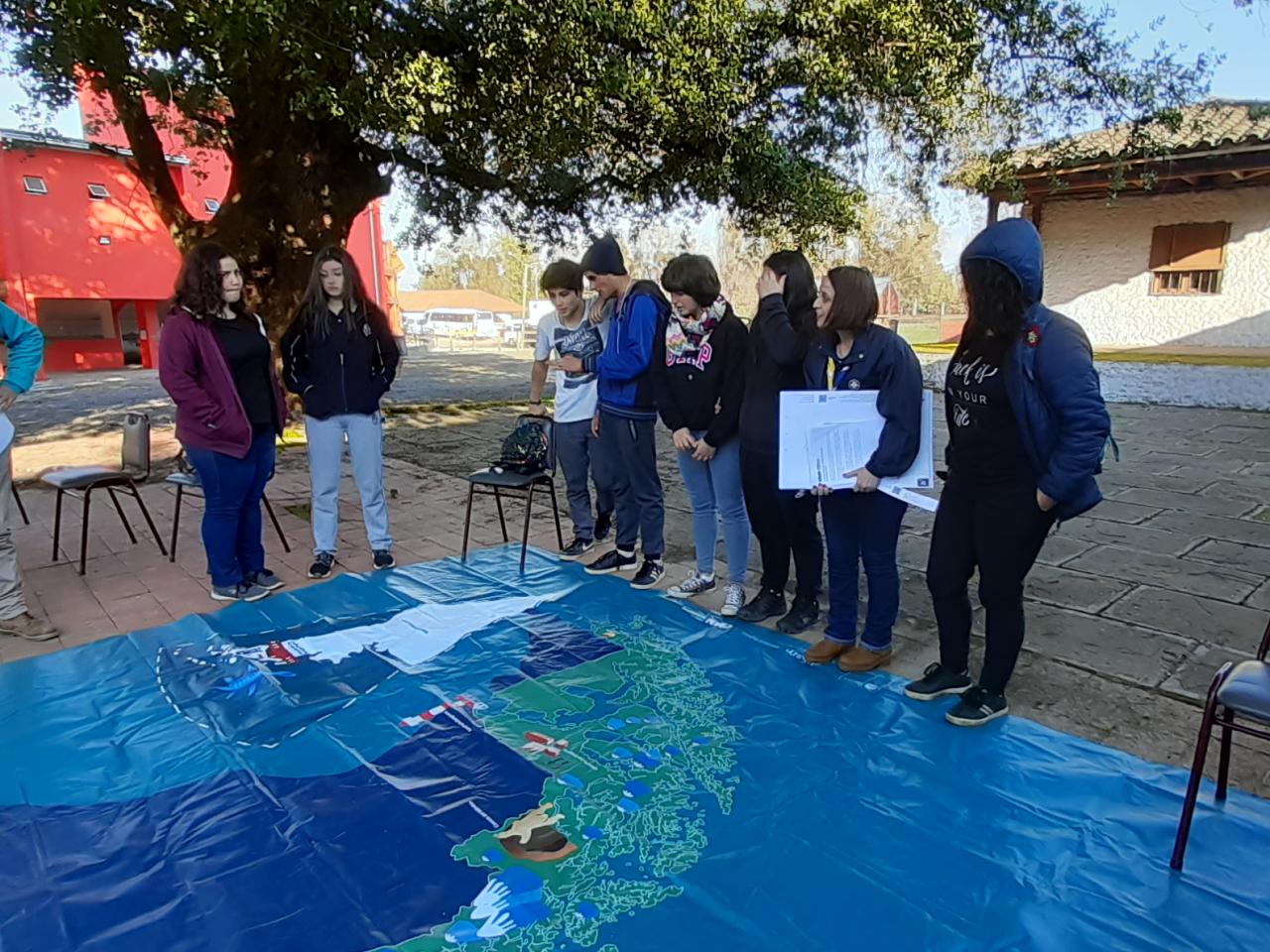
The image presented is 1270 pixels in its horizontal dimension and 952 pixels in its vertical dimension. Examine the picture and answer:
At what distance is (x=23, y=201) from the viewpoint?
685 inches

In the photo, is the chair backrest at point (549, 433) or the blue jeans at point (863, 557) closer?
the blue jeans at point (863, 557)

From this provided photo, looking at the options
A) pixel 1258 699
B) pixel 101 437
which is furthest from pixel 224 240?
pixel 1258 699

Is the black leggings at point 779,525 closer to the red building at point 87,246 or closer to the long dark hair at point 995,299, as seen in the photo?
the long dark hair at point 995,299

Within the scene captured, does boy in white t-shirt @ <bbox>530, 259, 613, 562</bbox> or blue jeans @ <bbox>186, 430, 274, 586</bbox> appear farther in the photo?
boy in white t-shirt @ <bbox>530, 259, 613, 562</bbox>

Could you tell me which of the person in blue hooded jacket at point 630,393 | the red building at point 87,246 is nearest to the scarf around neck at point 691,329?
the person in blue hooded jacket at point 630,393

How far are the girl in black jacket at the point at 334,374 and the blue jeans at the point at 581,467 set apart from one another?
0.93m

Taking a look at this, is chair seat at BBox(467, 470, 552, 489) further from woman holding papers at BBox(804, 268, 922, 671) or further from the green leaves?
the green leaves

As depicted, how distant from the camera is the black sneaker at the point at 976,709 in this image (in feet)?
8.25

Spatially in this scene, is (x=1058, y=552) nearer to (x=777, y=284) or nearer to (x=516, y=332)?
(x=777, y=284)

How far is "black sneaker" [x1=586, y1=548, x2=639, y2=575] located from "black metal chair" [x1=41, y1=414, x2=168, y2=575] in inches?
94.6

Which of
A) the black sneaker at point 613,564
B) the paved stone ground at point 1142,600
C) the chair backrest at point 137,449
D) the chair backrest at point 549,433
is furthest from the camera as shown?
the chair backrest at point 137,449

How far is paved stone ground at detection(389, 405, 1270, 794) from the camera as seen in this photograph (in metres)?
2.62

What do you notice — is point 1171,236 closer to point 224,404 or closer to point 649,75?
point 649,75

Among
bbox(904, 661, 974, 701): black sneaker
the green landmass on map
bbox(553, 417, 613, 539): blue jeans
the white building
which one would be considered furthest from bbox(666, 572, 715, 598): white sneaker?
the white building
